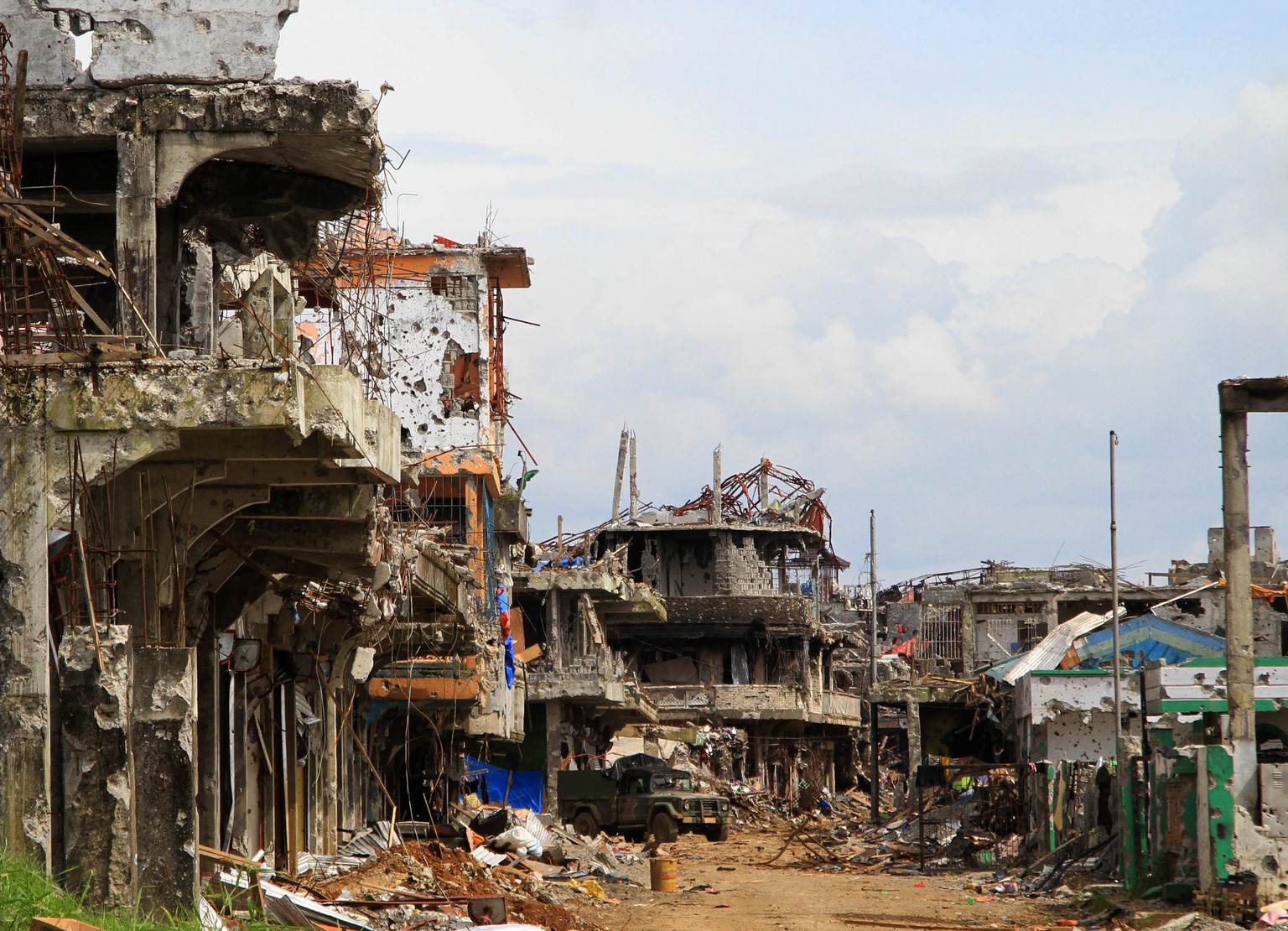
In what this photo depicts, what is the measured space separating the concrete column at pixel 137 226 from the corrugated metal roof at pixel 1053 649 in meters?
25.2

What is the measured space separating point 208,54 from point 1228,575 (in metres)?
11.7

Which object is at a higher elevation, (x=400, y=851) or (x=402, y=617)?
(x=402, y=617)

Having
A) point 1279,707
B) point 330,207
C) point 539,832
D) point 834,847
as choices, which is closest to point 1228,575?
point 1279,707

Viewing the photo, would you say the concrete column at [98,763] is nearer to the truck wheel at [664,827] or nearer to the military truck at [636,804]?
the military truck at [636,804]

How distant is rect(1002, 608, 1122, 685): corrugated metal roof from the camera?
36250mm

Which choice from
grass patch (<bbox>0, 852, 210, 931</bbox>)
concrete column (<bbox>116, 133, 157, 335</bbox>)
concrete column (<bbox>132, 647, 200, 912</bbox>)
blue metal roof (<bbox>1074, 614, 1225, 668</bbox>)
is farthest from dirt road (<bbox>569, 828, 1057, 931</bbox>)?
blue metal roof (<bbox>1074, 614, 1225, 668</bbox>)

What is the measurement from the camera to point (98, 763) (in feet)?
36.2

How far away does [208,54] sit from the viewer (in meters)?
13.5

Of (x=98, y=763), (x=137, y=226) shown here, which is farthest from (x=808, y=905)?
(x=137, y=226)

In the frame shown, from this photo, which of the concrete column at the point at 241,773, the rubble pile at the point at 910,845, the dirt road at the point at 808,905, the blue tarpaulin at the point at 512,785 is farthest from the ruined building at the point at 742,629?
the concrete column at the point at 241,773

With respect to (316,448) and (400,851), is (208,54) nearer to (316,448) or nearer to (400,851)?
(316,448)

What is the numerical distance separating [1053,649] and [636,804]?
10.1 m

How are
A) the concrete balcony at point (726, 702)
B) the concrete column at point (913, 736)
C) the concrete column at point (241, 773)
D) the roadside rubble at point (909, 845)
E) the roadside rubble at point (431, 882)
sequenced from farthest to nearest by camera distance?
the concrete balcony at point (726, 702)
the concrete column at point (913, 736)
the roadside rubble at point (909, 845)
the concrete column at point (241, 773)
the roadside rubble at point (431, 882)

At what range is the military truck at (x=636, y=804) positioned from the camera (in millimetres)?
38594
